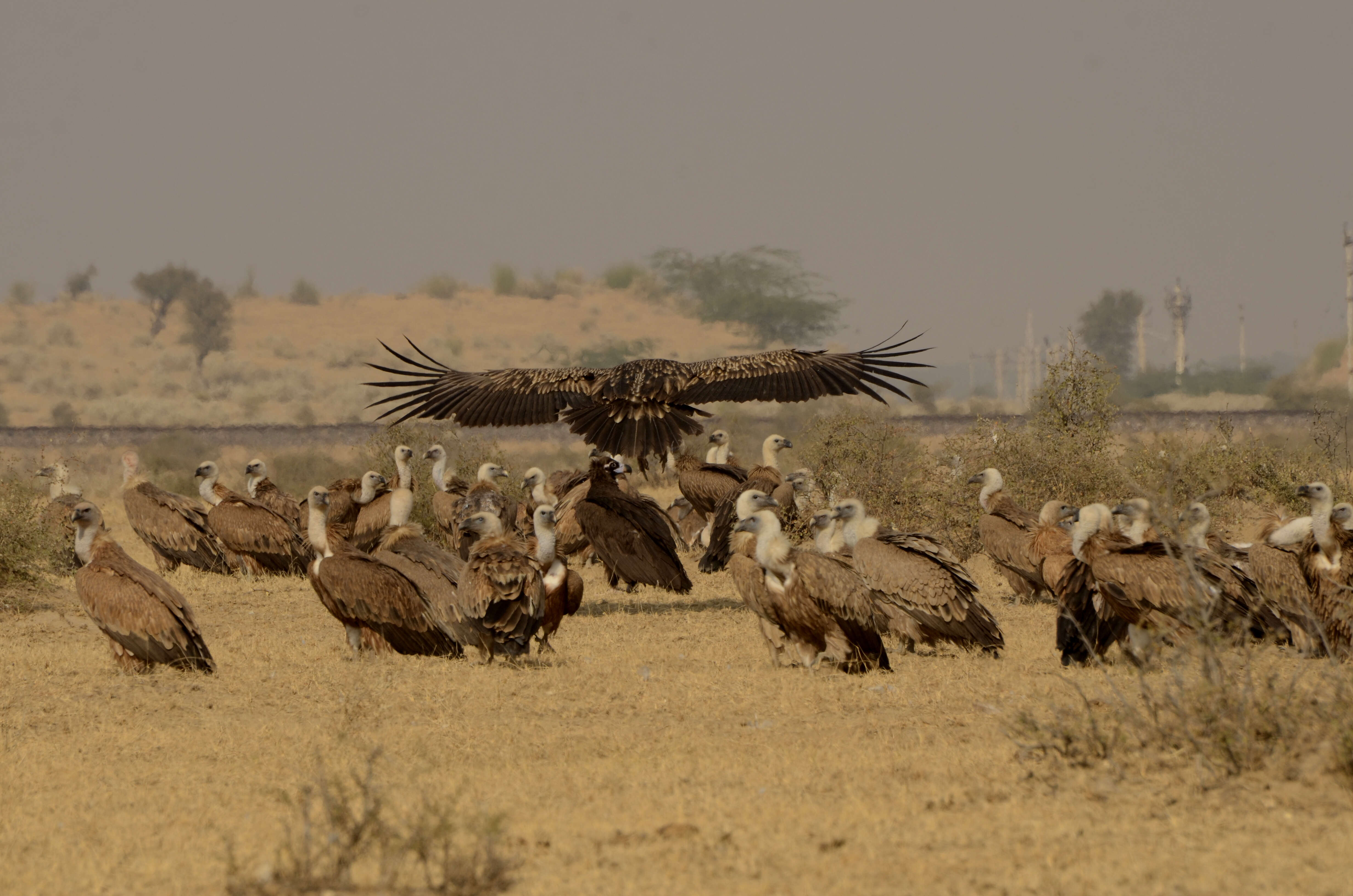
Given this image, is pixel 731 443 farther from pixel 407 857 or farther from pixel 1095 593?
pixel 407 857

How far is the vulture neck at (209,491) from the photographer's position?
1650 cm

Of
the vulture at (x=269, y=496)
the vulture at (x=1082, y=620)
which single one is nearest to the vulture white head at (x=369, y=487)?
the vulture at (x=269, y=496)

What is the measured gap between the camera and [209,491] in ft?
56.0

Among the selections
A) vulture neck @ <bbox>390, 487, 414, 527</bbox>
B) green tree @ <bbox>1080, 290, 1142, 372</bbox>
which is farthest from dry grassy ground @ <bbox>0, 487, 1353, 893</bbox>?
green tree @ <bbox>1080, 290, 1142, 372</bbox>

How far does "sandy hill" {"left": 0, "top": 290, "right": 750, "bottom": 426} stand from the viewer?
67.5 metres

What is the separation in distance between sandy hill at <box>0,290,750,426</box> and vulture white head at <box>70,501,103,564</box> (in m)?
53.9

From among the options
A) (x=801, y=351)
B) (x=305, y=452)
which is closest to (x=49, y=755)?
(x=801, y=351)

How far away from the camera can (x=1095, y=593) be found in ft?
31.3

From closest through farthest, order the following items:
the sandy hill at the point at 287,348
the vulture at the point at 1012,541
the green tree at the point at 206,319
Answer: the vulture at the point at 1012,541 → the sandy hill at the point at 287,348 → the green tree at the point at 206,319

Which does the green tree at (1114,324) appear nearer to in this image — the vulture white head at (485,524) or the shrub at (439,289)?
the shrub at (439,289)

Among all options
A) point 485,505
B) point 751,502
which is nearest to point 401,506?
point 485,505

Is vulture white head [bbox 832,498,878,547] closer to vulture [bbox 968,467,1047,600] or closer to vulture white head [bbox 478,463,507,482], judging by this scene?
vulture [bbox 968,467,1047,600]

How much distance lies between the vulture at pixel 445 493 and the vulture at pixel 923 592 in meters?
6.83

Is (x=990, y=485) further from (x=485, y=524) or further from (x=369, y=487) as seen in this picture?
(x=369, y=487)
